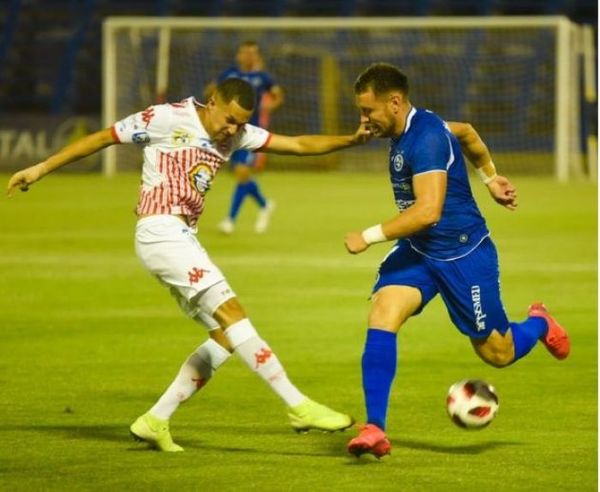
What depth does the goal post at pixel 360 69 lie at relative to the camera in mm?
29938

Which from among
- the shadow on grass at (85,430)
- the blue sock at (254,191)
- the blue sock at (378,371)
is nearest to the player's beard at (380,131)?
the blue sock at (378,371)

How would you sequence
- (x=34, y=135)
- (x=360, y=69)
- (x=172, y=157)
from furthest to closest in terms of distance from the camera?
(x=360, y=69)
(x=34, y=135)
(x=172, y=157)

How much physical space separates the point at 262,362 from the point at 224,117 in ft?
3.98

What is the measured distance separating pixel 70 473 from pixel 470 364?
4.16 m

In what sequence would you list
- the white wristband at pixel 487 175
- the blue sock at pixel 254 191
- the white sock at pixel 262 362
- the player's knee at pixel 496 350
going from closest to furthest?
the white sock at pixel 262 362 < the player's knee at pixel 496 350 < the white wristband at pixel 487 175 < the blue sock at pixel 254 191

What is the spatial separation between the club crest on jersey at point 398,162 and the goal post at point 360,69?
71.3ft

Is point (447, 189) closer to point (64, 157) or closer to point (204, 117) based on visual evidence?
point (204, 117)

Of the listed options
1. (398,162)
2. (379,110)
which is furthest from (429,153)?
(379,110)

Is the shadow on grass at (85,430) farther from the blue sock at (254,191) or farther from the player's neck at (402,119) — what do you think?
the blue sock at (254,191)

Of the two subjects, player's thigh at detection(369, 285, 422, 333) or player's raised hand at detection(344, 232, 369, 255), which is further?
player's thigh at detection(369, 285, 422, 333)

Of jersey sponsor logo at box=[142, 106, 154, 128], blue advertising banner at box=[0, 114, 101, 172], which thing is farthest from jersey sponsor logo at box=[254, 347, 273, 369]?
blue advertising banner at box=[0, 114, 101, 172]

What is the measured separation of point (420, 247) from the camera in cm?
768

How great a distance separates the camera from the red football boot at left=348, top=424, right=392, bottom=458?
275 inches

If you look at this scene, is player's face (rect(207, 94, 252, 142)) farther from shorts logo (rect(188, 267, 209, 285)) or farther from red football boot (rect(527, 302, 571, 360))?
red football boot (rect(527, 302, 571, 360))
